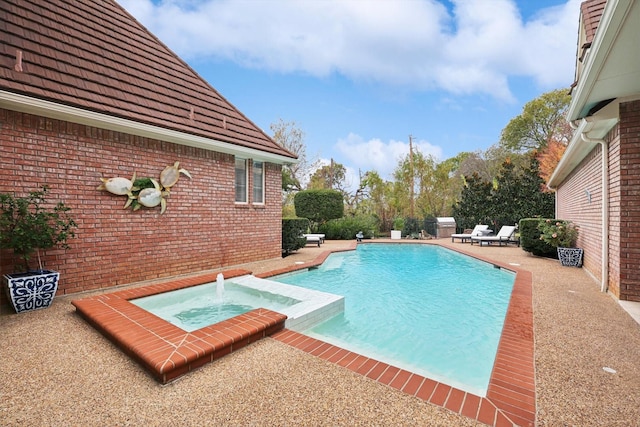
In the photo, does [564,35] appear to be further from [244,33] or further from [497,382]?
[497,382]

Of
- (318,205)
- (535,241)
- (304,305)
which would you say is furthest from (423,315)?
(318,205)

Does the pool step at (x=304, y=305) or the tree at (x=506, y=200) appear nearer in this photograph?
the pool step at (x=304, y=305)

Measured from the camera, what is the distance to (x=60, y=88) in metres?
5.31

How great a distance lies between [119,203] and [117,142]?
1.25m

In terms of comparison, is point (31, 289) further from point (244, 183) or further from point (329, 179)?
point (329, 179)

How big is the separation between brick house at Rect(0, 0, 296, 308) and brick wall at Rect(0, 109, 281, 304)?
2 cm

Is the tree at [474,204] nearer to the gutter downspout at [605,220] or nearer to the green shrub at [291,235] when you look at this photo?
the green shrub at [291,235]

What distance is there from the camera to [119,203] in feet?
20.1

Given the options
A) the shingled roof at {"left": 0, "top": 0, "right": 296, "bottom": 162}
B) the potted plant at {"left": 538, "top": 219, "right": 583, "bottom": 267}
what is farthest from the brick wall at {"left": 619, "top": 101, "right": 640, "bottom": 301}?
the shingled roof at {"left": 0, "top": 0, "right": 296, "bottom": 162}

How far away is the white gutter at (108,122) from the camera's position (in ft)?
15.5

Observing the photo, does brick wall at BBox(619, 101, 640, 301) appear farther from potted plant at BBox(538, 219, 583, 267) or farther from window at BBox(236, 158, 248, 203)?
window at BBox(236, 158, 248, 203)

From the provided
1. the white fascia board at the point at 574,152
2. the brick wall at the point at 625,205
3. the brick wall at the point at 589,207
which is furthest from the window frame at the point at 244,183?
the brick wall at the point at 589,207

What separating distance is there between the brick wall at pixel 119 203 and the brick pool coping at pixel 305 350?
4.45 ft

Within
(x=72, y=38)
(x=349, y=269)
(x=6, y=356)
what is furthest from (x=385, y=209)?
(x=6, y=356)
